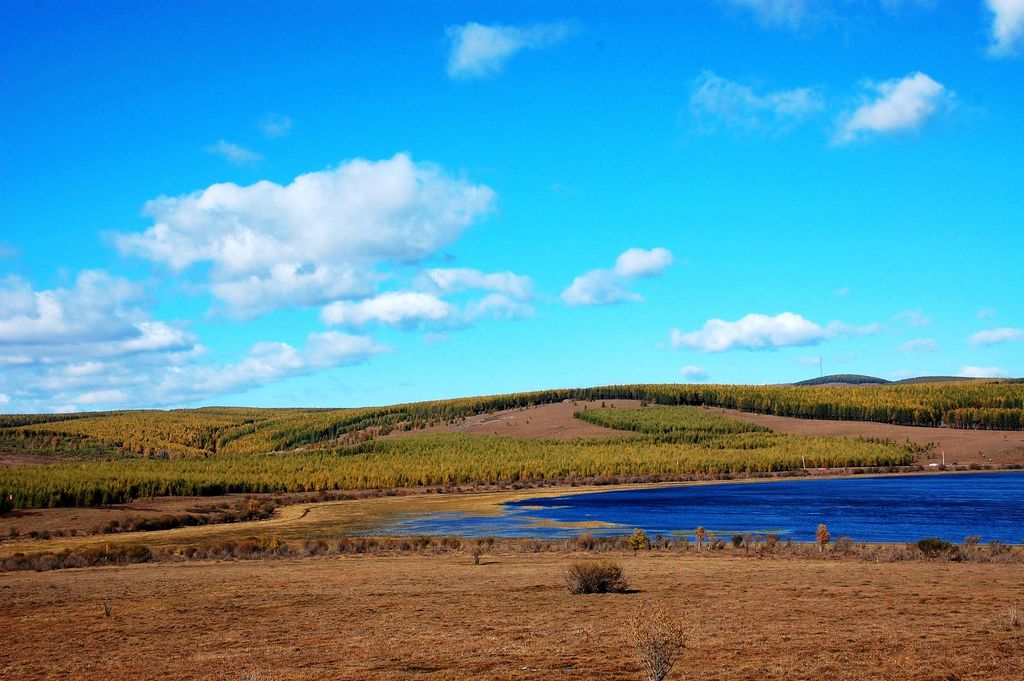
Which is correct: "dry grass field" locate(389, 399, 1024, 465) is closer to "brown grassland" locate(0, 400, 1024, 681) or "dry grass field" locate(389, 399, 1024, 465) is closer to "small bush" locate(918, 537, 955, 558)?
"small bush" locate(918, 537, 955, 558)

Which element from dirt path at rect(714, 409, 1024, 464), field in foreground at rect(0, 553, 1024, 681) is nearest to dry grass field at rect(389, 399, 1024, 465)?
dirt path at rect(714, 409, 1024, 464)

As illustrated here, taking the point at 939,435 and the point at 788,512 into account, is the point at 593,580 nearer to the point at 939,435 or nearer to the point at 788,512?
the point at 788,512

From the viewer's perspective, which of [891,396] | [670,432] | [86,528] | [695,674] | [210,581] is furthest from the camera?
[891,396]

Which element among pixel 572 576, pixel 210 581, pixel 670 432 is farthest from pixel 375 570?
pixel 670 432

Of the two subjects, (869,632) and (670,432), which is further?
(670,432)

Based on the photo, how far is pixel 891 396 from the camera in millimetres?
189625

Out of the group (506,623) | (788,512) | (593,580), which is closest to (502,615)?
(506,623)

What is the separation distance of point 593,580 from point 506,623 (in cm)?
544

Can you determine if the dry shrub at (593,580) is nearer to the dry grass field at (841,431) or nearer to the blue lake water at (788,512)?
the blue lake water at (788,512)

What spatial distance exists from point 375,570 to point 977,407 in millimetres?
170539

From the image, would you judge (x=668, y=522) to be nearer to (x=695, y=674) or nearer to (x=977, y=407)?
(x=695, y=674)

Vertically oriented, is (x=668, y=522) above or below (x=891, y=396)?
below

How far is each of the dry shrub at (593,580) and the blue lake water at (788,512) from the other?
88.8 ft

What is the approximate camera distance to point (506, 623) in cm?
2288
